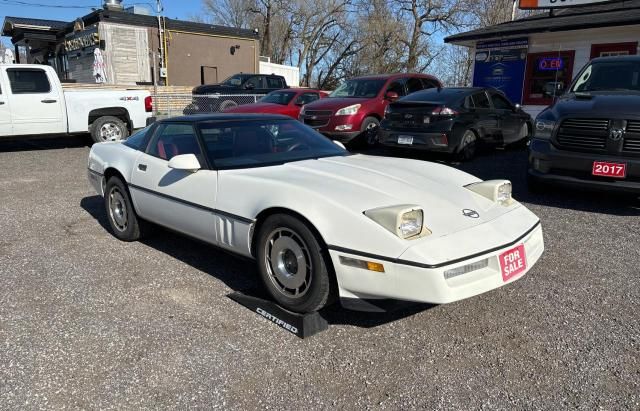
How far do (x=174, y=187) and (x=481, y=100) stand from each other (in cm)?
683

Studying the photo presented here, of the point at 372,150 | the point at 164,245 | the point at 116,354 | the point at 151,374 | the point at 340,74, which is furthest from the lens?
the point at 340,74

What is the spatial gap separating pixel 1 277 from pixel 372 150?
25.4ft

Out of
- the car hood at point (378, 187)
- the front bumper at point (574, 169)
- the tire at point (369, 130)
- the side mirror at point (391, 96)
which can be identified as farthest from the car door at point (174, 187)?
the side mirror at point (391, 96)

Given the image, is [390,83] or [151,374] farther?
[390,83]

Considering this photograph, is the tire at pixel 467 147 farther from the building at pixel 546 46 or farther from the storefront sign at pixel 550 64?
the storefront sign at pixel 550 64

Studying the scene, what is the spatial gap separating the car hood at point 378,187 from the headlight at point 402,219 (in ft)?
0.30

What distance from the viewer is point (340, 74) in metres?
41.8

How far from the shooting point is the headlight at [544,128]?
5.88 metres

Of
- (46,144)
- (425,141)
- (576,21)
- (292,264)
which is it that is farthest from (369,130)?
(46,144)

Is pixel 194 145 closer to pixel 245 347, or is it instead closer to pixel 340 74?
pixel 245 347

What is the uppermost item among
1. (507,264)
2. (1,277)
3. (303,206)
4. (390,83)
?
(390,83)

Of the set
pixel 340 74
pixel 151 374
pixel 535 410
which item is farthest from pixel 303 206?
pixel 340 74

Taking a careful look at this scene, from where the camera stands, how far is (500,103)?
31.4 ft

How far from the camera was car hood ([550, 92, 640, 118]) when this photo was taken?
540 centimetres
